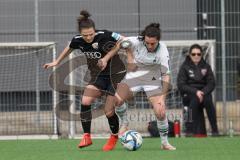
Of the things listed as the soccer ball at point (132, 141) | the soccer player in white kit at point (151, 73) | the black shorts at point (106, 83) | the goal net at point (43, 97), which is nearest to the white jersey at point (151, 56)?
the soccer player in white kit at point (151, 73)

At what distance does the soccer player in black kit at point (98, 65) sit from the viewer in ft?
34.6

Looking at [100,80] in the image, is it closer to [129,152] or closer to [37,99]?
[129,152]

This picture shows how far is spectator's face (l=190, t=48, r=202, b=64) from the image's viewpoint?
14234mm

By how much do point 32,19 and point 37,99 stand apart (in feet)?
4.93

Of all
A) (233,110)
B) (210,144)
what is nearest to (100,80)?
(210,144)

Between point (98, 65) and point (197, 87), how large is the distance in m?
3.91

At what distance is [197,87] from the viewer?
46.7 feet

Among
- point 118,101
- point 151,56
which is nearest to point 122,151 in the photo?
point 118,101

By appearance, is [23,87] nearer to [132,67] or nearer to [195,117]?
[195,117]

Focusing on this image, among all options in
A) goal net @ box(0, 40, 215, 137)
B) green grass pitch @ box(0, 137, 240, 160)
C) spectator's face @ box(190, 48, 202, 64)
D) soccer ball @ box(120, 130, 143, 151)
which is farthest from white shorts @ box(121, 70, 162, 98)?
goal net @ box(0, 40, 215, 137)

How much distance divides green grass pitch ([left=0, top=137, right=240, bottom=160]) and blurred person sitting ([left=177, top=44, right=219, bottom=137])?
1.58 metres

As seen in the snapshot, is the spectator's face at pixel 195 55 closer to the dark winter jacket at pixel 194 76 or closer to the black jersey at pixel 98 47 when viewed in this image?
the dark winter jacket at pixel 194 76

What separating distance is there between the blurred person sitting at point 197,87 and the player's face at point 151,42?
3748mm

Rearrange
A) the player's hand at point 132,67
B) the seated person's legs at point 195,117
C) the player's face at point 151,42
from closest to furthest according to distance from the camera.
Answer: the player's face at point 151,42 < the player's hand at point 132,67 < the seated person's legs at point 195,117
